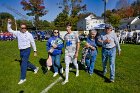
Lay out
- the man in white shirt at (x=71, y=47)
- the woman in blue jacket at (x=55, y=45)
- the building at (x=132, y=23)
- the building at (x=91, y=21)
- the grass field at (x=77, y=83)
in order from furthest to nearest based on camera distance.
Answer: the building at (x=91, y=21) < the building at (x=132, y=23) < the woman in blue jacket at (x=55, y=45) < the man in white shirt at (x=71, y=47) < the grass field at (x=77, y=83)

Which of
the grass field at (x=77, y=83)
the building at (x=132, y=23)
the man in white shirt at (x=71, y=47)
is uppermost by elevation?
the building at (x=132, y=23)

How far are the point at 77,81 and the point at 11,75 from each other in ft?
10.1

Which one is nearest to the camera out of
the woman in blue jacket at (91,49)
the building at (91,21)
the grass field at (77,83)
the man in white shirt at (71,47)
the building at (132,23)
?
the grass field at (77,83)

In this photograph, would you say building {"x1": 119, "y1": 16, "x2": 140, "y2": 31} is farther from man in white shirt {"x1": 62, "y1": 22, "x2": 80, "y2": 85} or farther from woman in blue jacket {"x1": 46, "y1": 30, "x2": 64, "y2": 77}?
man in white shirt {"x1": 62, "y1": 22, "x2": 80, "y2": 85}

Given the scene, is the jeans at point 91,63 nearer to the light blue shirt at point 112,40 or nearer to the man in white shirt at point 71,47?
the man in white shirt at point 71,47

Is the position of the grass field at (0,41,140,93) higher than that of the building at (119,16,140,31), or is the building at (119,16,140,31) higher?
the building at (119,16,140,31)

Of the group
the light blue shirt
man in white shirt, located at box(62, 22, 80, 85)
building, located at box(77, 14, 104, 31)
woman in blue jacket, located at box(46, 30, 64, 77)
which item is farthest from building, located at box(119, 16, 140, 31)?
man in white shirt, located at box(62, 22, 80, 85)

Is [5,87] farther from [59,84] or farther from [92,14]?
[92,14]

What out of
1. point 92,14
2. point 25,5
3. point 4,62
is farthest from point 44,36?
point 92,14

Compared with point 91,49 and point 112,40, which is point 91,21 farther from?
point 112,40

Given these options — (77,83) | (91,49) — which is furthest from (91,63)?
(77,83)

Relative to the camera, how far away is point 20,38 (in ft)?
32.1

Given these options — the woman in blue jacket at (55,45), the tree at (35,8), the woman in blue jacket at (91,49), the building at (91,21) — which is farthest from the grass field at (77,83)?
the building at (91,21)

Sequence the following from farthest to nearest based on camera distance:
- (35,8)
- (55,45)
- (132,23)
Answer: (132,23), (35,8), (55,45)
